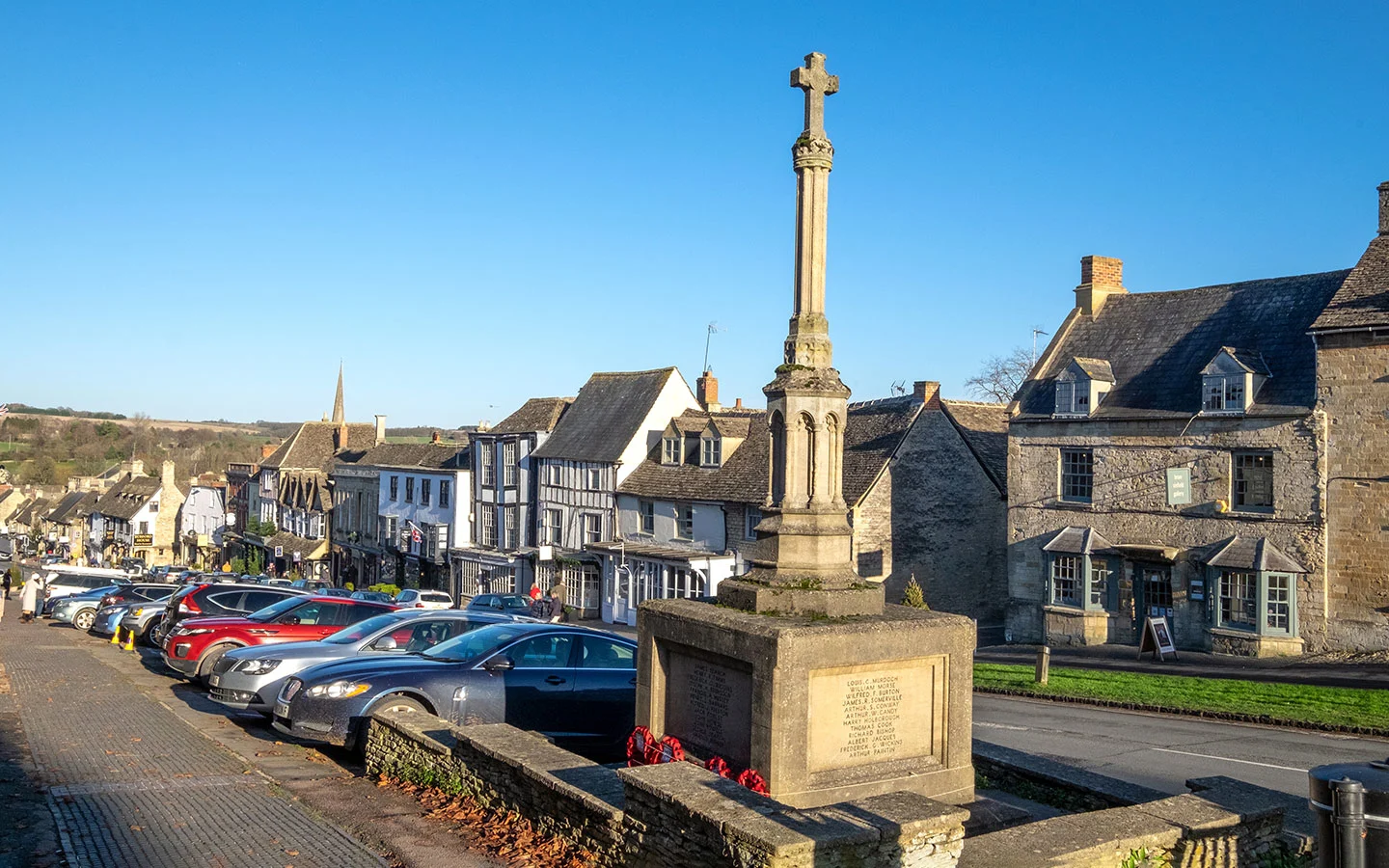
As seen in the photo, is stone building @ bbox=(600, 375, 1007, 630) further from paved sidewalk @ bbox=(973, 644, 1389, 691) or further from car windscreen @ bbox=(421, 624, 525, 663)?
car windscreen @ bbox=(421, 624, 525, 663)

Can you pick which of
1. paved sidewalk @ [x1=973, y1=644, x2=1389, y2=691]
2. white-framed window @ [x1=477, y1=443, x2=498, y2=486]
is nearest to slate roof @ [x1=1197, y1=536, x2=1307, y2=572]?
paved sidewalk @ [x1=973, y1=644, x2=1389, y2=691]

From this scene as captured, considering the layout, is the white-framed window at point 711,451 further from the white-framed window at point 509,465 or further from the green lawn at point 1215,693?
the green lawn at point 1215,693

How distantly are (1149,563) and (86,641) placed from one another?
1107 inches

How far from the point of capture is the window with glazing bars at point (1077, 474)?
33.6m

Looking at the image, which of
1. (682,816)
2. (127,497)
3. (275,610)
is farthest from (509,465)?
(127,497)

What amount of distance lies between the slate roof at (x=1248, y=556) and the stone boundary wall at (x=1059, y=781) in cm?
2167

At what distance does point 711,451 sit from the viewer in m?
42.5

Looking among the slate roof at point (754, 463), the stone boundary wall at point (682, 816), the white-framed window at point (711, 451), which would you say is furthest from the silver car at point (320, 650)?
the white-framed window at point (711, 451)

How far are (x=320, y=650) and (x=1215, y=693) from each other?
17119 mm

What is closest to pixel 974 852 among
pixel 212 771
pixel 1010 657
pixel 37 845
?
pixel 37 845

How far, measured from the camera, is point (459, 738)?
10008 millimetres

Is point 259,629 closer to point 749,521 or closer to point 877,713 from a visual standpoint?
point 877,713

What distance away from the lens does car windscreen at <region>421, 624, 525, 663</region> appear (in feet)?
42.4

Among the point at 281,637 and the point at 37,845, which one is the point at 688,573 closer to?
the point at 281,637
